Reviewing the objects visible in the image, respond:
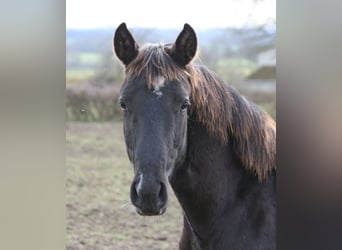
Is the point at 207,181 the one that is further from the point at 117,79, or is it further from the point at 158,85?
the point at 117,79

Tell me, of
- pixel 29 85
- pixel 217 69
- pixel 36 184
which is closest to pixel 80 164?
pixel 36 184

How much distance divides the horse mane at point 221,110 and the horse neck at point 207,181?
0.03 meters

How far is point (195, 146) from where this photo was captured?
5.30 ft

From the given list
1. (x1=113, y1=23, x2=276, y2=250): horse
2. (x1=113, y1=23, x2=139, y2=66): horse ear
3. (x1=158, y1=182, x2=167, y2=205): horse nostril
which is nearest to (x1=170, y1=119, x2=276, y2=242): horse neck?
(x1=113, y1=23, x2=276, y2=250): horse

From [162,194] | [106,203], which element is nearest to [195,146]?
[162,194]

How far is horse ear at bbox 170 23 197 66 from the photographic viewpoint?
1540 mm

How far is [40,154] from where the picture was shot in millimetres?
1700

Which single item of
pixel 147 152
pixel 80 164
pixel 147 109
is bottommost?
pixel 80 164

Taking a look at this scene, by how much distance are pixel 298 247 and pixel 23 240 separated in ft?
2.82

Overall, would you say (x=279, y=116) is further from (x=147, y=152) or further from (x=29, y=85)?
(x=29, y=85)

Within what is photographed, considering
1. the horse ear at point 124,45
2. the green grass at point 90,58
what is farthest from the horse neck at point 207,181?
the green grass at point 90,58

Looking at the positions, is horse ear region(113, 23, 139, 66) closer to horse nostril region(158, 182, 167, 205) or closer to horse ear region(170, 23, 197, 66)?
horse ear region(170, 23, 197, 66)

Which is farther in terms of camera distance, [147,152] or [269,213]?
[269,213]

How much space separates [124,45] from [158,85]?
0.59 ft
